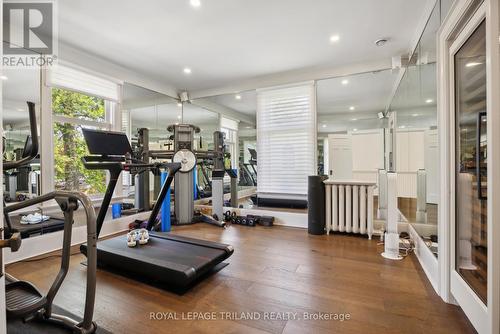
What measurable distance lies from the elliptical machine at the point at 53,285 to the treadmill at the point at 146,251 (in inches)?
27.6

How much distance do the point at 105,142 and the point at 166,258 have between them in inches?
60.0

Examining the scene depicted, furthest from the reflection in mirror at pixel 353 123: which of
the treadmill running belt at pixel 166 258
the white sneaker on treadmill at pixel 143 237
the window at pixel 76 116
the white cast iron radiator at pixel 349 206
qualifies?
the window at pixel 76 116

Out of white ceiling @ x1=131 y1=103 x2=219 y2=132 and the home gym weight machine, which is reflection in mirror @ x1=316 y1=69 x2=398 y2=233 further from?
white ceiling @ x1=131 y1=103 x2=219 y2=132

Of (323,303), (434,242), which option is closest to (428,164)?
(434,242)

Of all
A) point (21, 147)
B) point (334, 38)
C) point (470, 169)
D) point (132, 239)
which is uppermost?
point (334, 38)

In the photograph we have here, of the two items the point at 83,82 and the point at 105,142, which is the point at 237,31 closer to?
the point at 105,142

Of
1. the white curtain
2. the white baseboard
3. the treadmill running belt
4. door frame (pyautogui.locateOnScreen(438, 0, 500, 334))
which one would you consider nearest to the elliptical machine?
the treadmill running belt

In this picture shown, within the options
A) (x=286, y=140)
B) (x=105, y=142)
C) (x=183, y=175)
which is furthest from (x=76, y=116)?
(x=286, y=140)

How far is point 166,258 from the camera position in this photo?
2.59 m

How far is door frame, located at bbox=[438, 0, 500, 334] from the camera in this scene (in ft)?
4.92

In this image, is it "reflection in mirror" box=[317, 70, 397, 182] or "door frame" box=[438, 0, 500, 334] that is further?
"reflection in mirror" box=[317, 70, 397, 182]

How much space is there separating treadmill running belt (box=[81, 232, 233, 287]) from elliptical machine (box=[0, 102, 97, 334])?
0.68 metres

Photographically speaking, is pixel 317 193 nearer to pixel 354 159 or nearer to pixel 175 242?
pixel 175 242

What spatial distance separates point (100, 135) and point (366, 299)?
323cm
